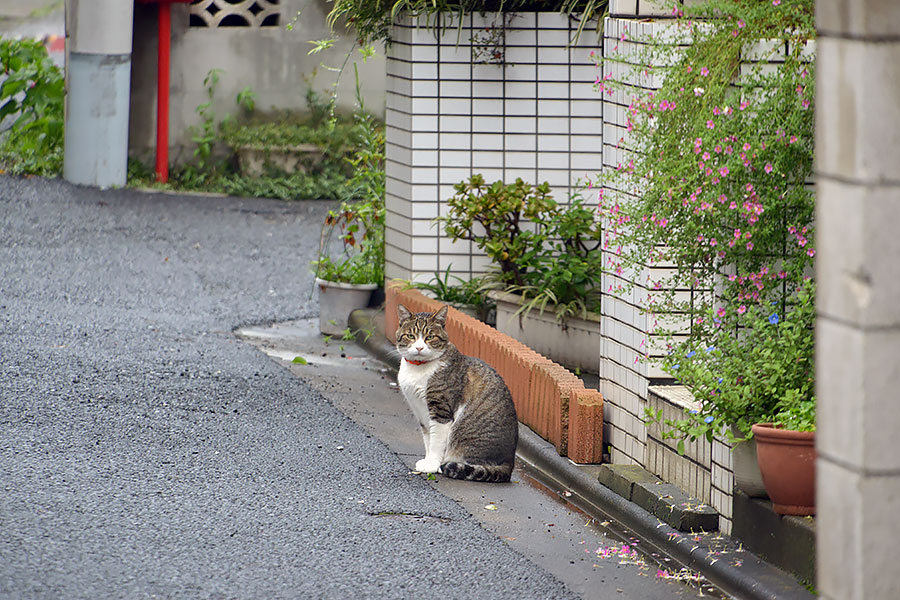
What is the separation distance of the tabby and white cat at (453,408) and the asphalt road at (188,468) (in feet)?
0.75

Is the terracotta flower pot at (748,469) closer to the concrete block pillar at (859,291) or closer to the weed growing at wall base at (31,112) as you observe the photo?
the concrete block pillar at (859,291)

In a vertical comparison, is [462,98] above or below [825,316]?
above

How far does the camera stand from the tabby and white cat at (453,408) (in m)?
5.88

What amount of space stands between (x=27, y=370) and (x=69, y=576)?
3.40 meters

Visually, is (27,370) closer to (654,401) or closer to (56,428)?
(56,428)

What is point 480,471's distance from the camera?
19.3ft

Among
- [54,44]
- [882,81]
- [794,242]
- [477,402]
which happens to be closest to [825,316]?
[882,81]

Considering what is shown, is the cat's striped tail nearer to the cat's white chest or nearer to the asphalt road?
the asphalt road

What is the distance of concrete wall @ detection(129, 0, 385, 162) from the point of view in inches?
595

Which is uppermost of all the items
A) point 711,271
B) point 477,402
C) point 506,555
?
point 711,271

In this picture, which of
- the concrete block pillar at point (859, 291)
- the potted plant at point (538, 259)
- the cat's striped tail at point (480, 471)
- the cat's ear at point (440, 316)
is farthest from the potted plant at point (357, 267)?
the concrete block pillar at point (859, 291)

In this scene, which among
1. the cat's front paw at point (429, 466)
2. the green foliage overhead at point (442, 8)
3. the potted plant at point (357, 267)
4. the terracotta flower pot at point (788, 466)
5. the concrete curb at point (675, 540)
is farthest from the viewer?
the potted plant at point (357, 267)

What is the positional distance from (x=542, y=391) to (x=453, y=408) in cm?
65

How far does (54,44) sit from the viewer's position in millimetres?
23969
